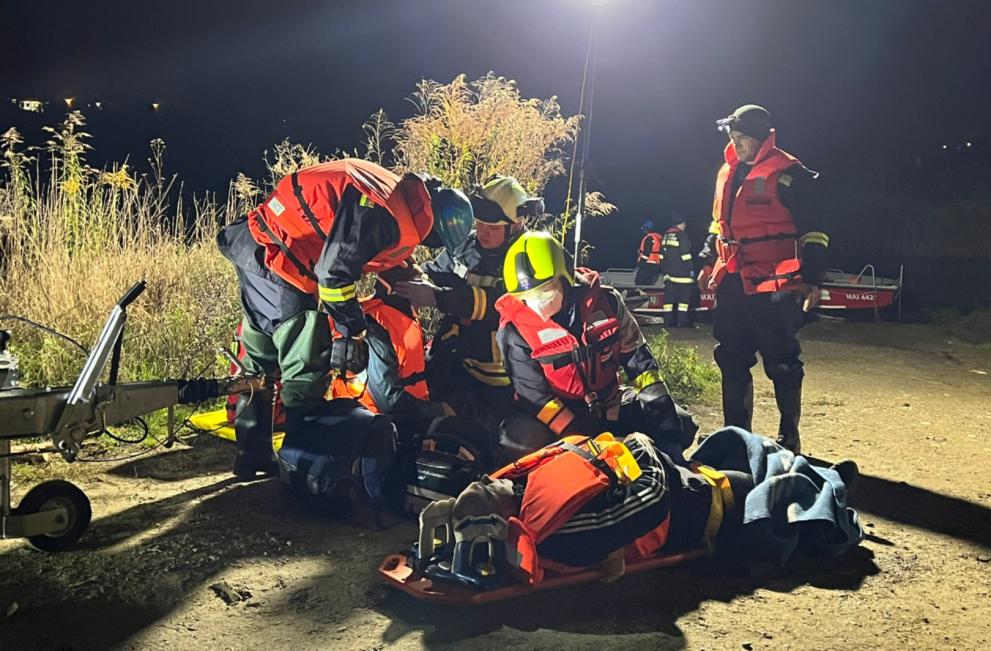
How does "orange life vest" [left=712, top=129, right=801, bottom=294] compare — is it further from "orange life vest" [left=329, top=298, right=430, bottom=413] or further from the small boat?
the small boat

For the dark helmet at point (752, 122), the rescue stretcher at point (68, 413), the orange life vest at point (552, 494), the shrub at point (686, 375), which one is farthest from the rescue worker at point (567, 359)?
the shrub at point (686, 375)

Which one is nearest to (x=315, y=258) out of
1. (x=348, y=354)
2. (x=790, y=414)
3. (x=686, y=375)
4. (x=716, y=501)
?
(x=348, y=354)

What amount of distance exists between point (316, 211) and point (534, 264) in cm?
116

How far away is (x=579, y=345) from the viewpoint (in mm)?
4652

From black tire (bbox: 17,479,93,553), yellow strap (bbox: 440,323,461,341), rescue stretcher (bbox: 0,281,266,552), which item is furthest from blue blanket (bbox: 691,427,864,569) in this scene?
black tire (bbox: 17,479,93,553)

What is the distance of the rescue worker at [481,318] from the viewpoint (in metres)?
5.49

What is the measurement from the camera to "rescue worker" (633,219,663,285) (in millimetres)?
12328

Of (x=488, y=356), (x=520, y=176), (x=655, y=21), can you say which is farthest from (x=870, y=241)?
(x=488, y=356)

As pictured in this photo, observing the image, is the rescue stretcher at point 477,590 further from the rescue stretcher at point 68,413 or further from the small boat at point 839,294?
the small boat at point 839,294

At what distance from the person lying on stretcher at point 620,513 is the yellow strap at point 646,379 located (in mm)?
655

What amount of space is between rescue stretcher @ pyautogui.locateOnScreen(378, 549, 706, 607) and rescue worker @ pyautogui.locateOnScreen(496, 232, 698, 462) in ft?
3.03

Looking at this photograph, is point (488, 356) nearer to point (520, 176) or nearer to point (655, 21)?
point (520, 176)

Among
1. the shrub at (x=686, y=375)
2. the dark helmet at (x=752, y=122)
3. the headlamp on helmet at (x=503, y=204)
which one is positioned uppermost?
the dark helmet at (x=752, y=122)

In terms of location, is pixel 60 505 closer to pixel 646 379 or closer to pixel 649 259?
pixel 646 379
